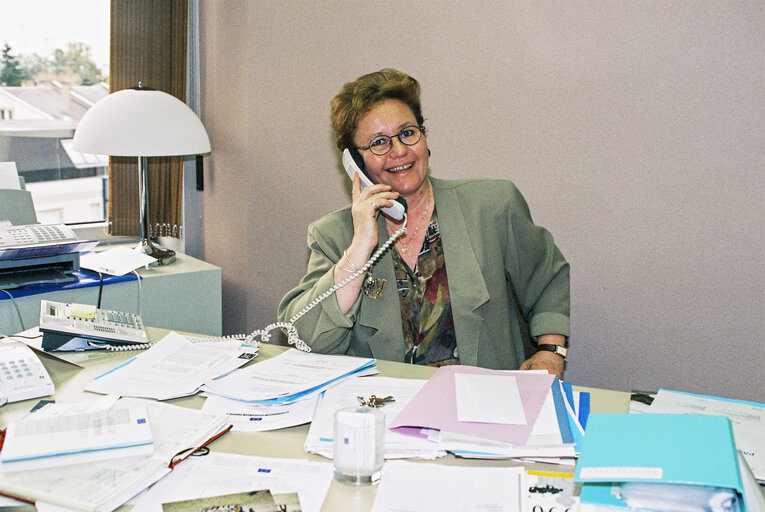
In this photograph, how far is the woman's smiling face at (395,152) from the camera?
177cm

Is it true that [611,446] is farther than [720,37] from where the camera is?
No

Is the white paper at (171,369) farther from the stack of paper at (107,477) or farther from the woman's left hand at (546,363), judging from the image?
the woman's left hand at (546,363)

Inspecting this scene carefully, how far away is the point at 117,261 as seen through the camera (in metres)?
2.49

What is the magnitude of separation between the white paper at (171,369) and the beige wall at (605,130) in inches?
46.8

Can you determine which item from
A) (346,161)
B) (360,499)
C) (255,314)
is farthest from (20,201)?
(360,499)

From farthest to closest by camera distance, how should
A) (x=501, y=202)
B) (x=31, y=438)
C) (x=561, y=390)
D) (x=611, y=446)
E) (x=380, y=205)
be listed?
(x=501, y=202) → (x=380, y=205) → (x=561, y=390) → (x=31, y=438) → (x=611, y=446)

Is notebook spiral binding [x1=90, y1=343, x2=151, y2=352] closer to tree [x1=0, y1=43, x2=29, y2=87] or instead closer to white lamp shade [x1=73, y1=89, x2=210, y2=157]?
white lamp shade [x1=73, y1=89, x2=210, y2=157]

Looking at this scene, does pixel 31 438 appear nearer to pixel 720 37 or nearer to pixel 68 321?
pixel 68 321

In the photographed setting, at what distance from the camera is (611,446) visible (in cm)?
92

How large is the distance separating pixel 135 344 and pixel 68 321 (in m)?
0.16

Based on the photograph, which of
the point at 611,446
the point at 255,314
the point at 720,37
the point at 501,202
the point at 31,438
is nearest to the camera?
the point at 611,446

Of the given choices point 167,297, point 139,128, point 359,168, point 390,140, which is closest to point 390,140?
point 390,140

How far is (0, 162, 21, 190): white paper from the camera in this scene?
7.87 ft

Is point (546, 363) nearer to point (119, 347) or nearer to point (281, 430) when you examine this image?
point (281, 430)
